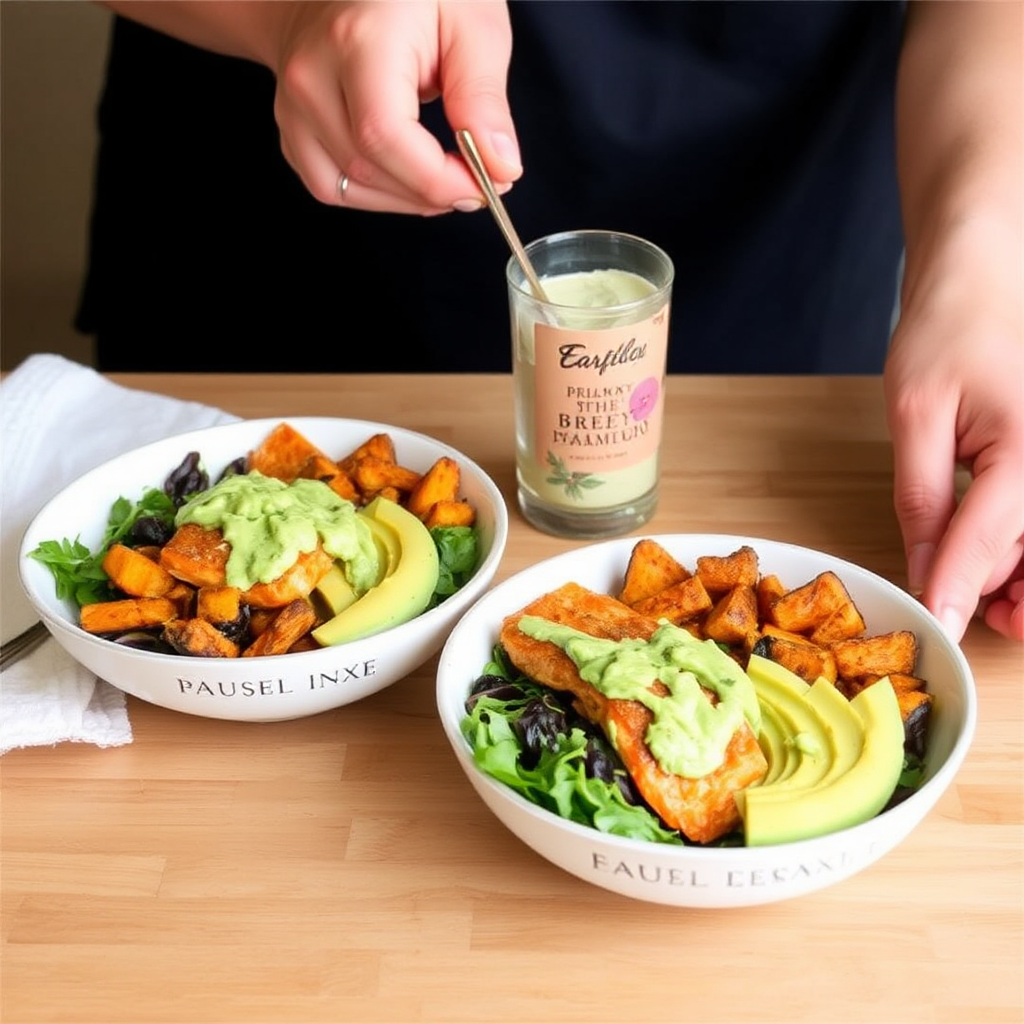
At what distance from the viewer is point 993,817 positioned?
3.83 ft

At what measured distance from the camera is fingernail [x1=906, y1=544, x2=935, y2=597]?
4.56ft

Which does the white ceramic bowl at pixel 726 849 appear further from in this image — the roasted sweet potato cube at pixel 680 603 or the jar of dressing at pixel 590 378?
the jar of dressing at pixel 590 378

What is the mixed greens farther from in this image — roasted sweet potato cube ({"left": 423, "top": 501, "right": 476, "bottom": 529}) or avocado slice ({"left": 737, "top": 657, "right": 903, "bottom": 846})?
avocado slice ({"left": 737, "top": 657, "right": 903, "bottom": 846})

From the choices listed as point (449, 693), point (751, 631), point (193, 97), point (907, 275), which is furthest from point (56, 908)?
point (193, 97)

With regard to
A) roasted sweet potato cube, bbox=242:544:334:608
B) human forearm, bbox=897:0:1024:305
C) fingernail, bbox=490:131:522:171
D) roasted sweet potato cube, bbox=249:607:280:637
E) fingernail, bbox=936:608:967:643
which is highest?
fingernail, bbox=490:131:522:171

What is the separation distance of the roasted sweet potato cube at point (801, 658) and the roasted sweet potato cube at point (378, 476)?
0.47 meters

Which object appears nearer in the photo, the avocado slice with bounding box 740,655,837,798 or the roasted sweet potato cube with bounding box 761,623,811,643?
the avocado slice with bounding box 740,655,837,798

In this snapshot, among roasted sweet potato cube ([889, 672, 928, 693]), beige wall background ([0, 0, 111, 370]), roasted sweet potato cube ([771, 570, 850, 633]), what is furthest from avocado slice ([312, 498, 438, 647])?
beige wall background ([0, 0, 111, 370])

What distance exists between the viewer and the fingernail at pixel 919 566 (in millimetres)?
1391

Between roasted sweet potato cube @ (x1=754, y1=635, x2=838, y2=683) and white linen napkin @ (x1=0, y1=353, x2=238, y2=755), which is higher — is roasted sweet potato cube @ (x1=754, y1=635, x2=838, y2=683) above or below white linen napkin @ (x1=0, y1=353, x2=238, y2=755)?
above

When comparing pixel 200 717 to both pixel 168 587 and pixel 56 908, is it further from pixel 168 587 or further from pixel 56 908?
pixel 56 908

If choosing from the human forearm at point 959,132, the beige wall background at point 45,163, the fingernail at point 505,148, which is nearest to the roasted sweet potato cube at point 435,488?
the fingernail at point 505,148

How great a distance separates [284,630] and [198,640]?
79 millimetres

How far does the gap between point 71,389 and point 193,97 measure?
0.63 m
